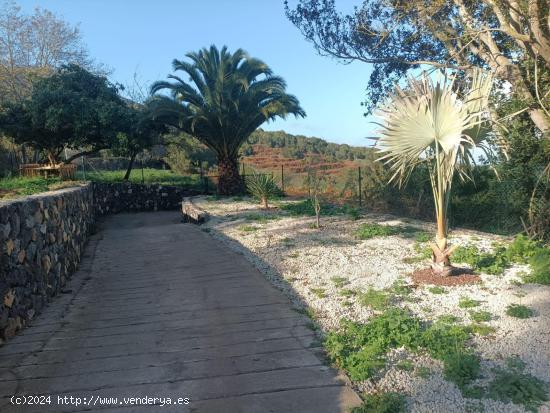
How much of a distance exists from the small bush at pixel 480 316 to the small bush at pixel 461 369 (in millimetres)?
1061

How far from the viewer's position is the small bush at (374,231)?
31.0 feet

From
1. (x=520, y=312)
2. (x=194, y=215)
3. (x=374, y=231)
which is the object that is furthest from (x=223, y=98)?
(x=520, y=312)

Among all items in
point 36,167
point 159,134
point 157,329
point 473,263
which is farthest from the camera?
point 159,134

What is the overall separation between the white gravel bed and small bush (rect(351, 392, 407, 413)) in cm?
8

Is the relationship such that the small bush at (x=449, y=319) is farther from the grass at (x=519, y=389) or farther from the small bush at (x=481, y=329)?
the grass at (x=519, y=389)

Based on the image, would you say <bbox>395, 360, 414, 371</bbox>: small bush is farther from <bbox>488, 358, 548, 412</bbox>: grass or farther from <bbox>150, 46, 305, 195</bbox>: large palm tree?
<bbox>150, 46, 305, 195</bbox>: large palm tree

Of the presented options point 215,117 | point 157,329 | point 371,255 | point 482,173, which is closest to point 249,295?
point 157,329

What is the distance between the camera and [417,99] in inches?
252

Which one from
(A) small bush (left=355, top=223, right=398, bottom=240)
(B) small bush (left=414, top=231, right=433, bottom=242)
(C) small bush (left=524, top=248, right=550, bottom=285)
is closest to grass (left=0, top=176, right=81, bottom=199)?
(A) small bush (left=355, top=223, right=398, bottom=240)

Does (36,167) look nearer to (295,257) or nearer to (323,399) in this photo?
(295,257)

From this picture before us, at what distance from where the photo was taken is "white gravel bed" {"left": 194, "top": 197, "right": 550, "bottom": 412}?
11.8 ft

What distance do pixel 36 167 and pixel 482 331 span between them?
18785 mm

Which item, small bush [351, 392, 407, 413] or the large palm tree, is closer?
small bush [351, 392, 407, 413]

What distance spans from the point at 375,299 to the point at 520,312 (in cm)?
148
